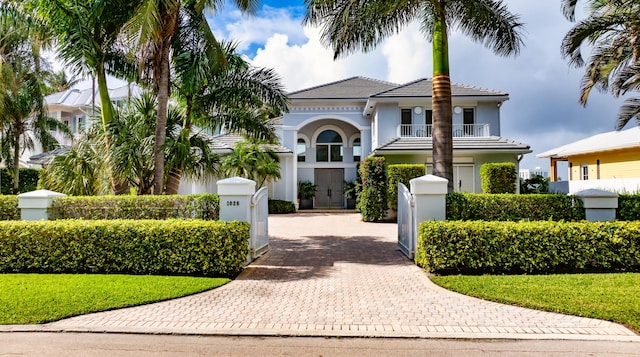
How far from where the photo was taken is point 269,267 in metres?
8.41

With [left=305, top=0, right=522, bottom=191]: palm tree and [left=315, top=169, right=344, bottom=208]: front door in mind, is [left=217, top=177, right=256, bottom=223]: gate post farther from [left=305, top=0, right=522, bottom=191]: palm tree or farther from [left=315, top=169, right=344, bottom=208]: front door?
[left=315, top=169, right=344, bottom=208]: front door

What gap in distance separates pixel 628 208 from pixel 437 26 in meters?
6.34

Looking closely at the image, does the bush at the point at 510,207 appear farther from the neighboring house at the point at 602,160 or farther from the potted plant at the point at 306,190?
the potted plant at the point at 306,190

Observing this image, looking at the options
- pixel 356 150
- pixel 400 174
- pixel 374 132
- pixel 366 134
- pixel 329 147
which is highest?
pixel 366 134

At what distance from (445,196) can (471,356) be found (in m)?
5.02

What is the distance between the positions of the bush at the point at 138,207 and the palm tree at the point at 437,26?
5754 millimetres

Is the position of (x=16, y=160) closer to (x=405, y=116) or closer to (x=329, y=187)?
(x=329, y=187)

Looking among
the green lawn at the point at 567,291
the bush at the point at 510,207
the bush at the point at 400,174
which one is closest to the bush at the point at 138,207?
the green lawn at the point at 567,291

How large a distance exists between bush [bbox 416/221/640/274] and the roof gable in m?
17.7

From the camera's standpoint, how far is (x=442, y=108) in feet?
32.9

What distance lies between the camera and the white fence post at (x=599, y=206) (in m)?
8.72

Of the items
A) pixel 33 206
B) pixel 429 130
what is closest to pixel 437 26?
pixel 33 206

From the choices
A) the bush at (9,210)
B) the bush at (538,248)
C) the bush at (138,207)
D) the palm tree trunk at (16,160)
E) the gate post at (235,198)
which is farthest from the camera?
the palm tree trunk at (16,160)

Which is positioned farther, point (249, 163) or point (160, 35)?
point (249, 163)
